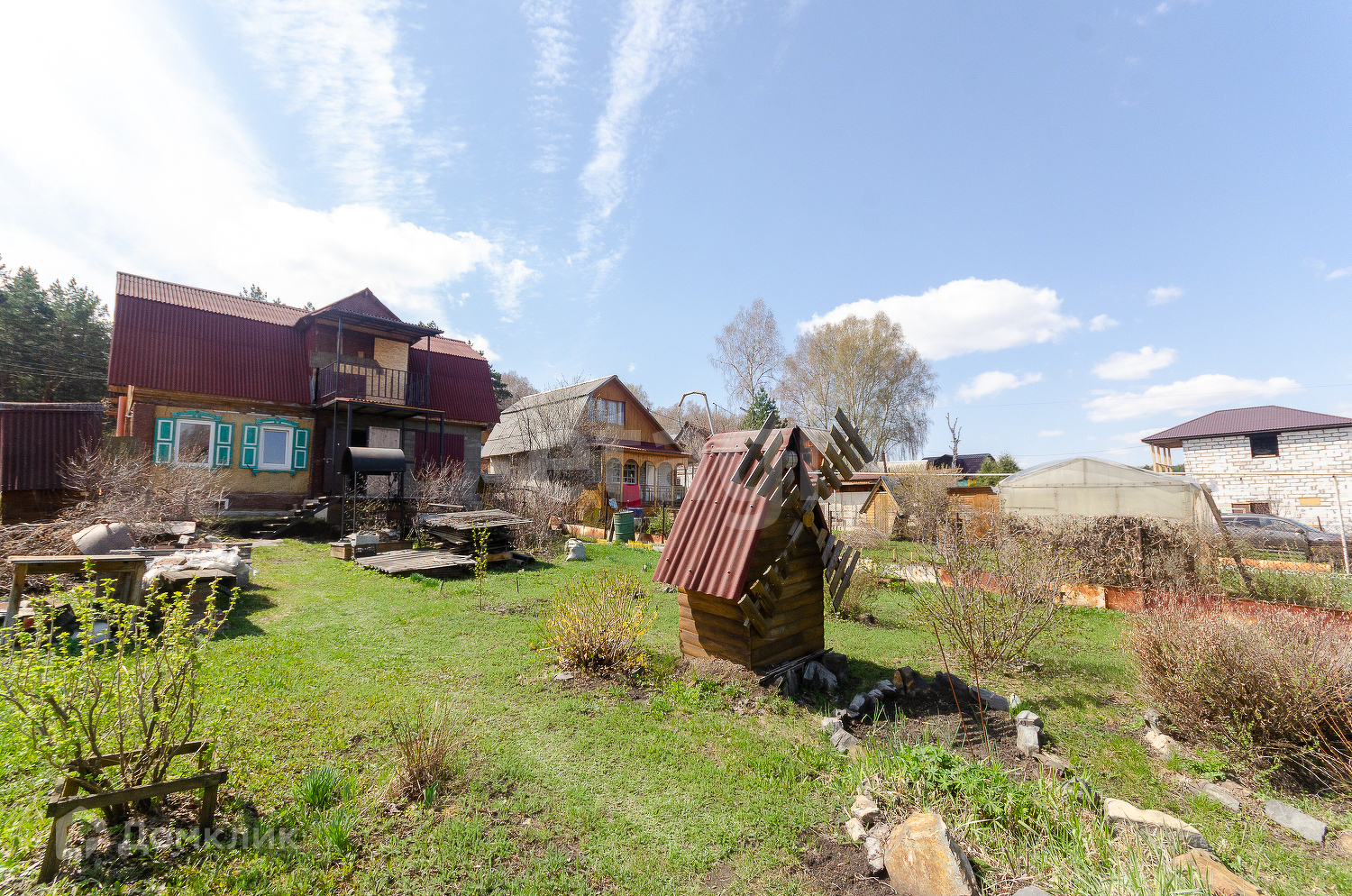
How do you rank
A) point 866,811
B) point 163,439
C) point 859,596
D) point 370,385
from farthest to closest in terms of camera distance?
1. point 370,385
2. point 163,439
3. point 859,596
4. point 866,811

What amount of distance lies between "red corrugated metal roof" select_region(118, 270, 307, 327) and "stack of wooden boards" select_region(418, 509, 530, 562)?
41.4ft

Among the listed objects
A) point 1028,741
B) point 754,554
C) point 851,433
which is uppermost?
point 851,433

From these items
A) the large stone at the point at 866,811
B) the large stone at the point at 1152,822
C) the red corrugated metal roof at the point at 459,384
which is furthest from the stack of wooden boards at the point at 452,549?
the large stone at the point at 1152,822

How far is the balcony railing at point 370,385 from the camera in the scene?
63.0ft

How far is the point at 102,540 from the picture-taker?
7875 millimetres

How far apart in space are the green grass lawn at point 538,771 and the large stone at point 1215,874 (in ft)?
2.12

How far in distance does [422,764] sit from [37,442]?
14.9m

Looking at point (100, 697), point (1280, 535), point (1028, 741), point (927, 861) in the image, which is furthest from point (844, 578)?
point (1280, 535)

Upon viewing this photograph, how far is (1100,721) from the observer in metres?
5.32

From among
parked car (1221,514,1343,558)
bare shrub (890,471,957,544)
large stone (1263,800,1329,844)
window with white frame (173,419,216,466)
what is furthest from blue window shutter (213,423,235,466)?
parked car (1221,514,1343,558)

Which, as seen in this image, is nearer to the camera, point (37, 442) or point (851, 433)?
point (851, 433)

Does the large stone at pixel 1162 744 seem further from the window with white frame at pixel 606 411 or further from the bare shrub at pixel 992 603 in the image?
the window with white frame at pixel 606 411

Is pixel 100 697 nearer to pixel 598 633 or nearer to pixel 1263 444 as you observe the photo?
pixel 598 633

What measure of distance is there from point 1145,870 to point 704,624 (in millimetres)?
4138
